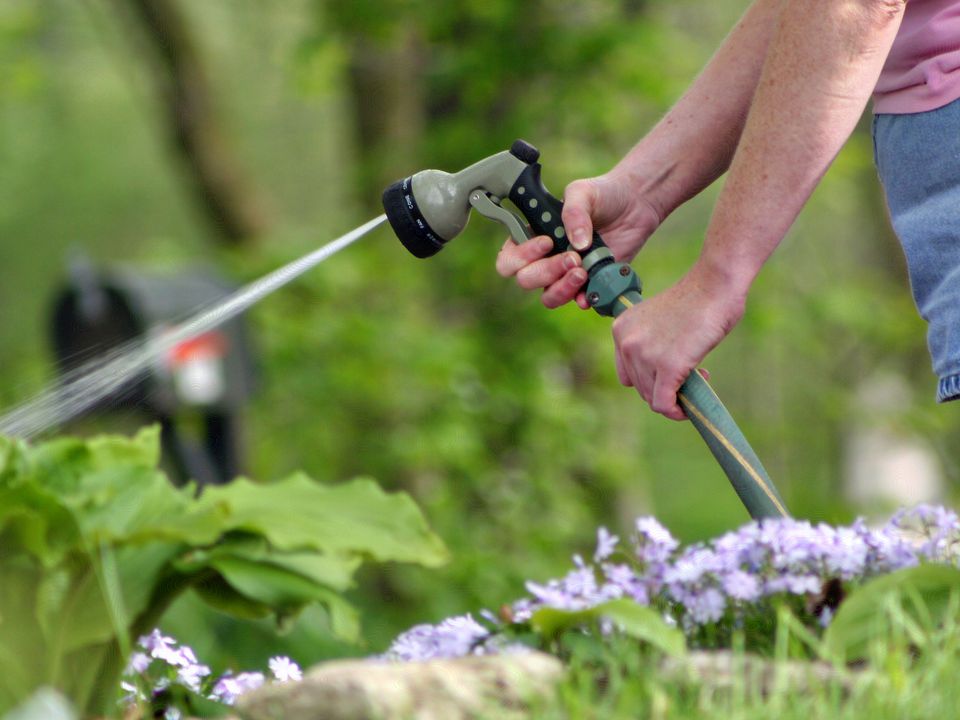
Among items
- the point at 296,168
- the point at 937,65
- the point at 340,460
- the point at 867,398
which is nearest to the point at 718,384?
the point at 296,168

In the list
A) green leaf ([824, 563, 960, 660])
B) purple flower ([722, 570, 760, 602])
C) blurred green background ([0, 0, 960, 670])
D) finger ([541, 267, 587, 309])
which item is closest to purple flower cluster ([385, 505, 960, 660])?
purple flower ([722, 570, 760, 602])

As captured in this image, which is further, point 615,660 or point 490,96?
point 490,96

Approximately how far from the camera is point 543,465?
690cm

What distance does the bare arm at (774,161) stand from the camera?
169 cm

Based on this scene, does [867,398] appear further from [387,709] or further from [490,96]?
[387,709]

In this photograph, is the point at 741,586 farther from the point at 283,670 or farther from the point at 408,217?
the point at 408,217

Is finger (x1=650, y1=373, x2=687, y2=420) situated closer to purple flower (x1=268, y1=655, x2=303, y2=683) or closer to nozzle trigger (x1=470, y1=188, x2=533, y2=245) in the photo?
nozzle trigger (x1=470, y1=188, x2=533, y2=245)

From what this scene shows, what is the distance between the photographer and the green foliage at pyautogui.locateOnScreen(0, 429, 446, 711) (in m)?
1.58

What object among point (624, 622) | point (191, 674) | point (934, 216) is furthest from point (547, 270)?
point (191, 674)

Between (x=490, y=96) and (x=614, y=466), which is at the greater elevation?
(x=490, y=96)

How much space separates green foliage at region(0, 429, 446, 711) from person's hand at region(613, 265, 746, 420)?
0.42 metres

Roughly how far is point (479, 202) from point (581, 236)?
0.22m

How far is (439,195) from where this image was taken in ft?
6.91

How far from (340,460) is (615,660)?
5.41 metres
